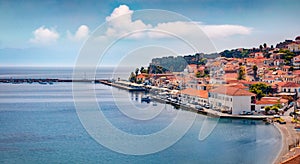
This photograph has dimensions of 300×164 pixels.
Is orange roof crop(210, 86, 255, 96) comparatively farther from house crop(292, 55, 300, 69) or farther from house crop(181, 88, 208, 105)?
house crop(292, 55, 300, 69)

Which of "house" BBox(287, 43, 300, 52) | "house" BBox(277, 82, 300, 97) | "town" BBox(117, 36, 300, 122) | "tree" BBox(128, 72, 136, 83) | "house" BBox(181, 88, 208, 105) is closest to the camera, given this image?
"town" BBox(117, 36, 300, 122)

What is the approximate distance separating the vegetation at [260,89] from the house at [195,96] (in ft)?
3.59

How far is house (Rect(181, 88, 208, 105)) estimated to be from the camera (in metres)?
9.32

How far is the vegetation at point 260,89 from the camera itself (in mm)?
9706

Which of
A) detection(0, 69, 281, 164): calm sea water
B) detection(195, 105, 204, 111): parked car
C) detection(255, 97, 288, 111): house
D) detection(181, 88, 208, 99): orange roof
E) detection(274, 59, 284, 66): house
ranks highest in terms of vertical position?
detection(274, 59, 284, 66): house

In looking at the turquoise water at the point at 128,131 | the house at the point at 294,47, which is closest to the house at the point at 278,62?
the house at the point at 294,47

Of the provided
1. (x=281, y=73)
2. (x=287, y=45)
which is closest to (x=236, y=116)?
(x=281, y=73)

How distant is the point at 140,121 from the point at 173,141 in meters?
2.09

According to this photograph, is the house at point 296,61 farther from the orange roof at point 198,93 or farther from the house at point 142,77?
the orange roof at point 198,93

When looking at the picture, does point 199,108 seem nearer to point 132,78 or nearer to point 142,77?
point 142,77

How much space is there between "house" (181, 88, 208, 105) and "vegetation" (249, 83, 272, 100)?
3.59 feet

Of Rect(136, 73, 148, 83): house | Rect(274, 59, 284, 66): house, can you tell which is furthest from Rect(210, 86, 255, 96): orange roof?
Rect(136, 73, 148, 83): house

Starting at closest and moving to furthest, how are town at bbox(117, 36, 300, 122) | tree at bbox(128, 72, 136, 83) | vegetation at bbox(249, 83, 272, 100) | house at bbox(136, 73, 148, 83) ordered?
1. town at bbox(117, 36, 300, 122)
2. vegetation at bbox(249, 83, 272, 100)
3. house at bbox(136, 73, 148, 83)
4. tree at bbox(128, 72, 136, 83)

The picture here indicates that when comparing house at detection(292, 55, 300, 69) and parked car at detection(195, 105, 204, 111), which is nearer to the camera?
parked car at detection(195, 105, 204, 111)
